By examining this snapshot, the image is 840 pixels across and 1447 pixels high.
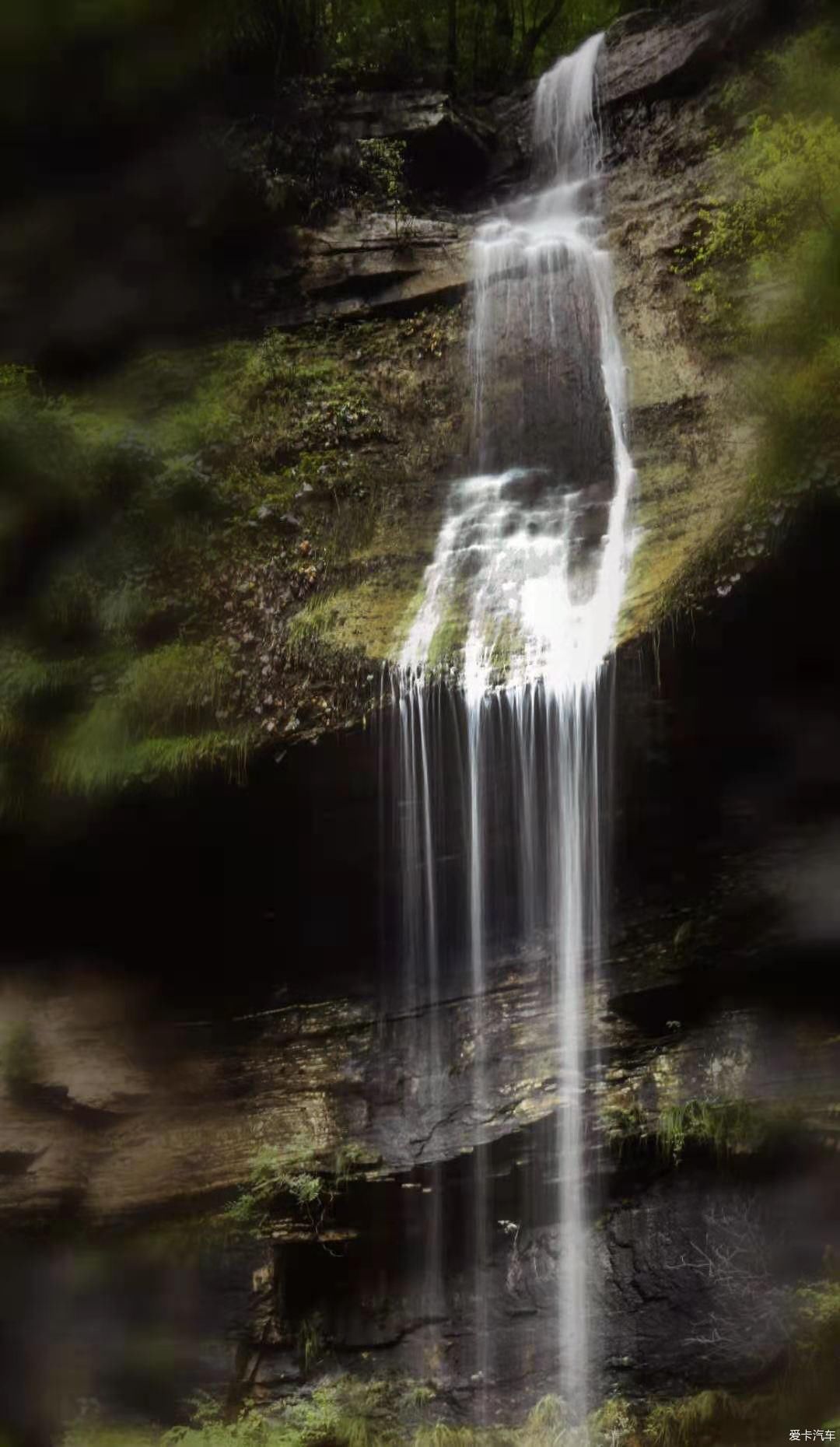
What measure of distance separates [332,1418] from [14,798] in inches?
207

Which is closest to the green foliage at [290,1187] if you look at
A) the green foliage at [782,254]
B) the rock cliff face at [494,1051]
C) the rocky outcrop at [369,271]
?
the rock cliff face at [494,1051]

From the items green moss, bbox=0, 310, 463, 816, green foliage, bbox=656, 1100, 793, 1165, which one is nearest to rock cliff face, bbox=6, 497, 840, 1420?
green foliage, bbox=656, 1100, 793, 1165

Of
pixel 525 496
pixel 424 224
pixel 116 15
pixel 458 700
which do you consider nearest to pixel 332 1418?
pixel 458 700

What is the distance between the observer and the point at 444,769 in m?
8.14

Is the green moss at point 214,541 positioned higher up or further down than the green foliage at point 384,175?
further down

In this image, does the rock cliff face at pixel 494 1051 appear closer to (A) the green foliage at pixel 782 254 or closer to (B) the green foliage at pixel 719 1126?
(B) the green foliage at pixel 719 1126

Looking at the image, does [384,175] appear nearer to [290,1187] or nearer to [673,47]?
[673,47]

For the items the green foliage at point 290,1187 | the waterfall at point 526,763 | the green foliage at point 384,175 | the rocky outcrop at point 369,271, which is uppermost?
the green foliage at point 384,175

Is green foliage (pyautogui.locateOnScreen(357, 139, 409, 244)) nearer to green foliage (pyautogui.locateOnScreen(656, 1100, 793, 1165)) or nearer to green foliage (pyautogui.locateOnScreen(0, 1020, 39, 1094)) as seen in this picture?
green foliage (pyautogui.locateOnScreen(0, 1020, 39, 1094))

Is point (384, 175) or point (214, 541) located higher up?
point (384, 175)

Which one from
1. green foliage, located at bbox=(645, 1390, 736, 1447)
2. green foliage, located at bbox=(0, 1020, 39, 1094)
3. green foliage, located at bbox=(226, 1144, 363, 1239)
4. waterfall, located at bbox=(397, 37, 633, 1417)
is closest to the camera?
Result: green foliage, located at bbox=(645, 1390, 736, 1447)

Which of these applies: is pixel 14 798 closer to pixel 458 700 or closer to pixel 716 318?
pixel 458 700

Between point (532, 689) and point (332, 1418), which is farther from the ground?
point (532, 689)

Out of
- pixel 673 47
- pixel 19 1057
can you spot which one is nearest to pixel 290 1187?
pixel 19 1057
